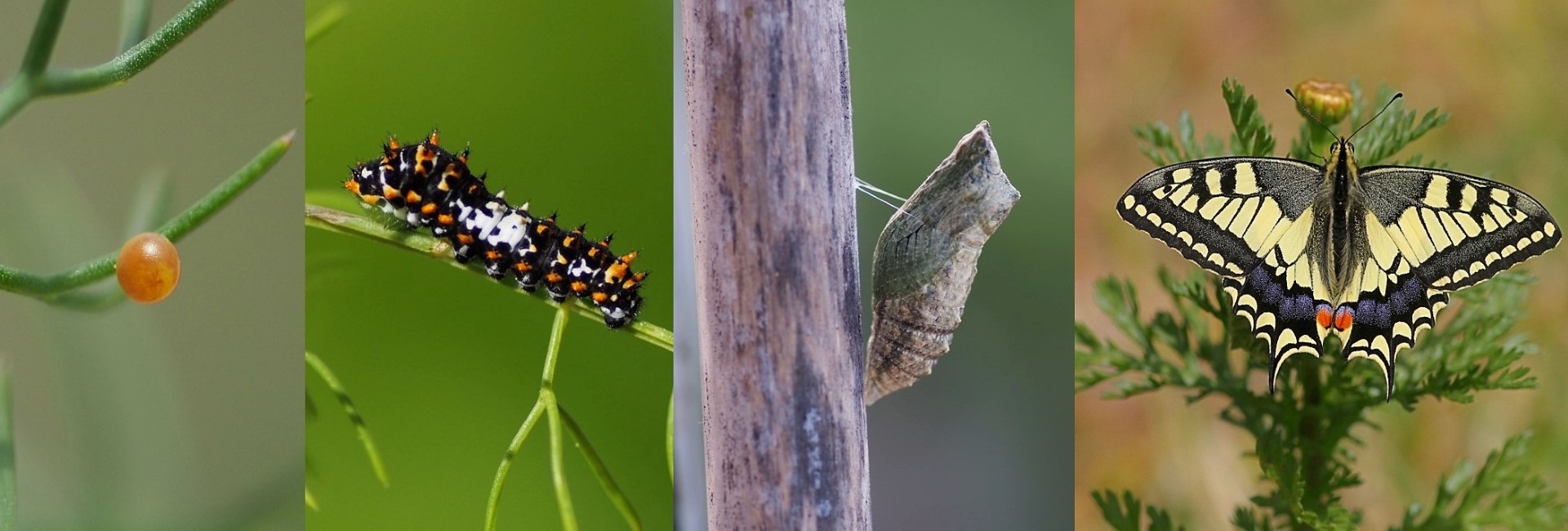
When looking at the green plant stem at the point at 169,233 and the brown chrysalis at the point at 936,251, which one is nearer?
the green plant stem at the point at 169,233

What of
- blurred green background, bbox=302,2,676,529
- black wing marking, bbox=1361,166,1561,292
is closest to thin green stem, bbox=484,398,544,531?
blurred green background, bbox=302,2,676,529

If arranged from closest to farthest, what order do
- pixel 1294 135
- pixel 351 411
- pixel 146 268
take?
pixel 146 268
pixel 351 411
pixel 1294 135

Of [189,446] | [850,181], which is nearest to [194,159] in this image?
[189,446]

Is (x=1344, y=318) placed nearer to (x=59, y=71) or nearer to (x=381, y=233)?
(x=381, y=233)

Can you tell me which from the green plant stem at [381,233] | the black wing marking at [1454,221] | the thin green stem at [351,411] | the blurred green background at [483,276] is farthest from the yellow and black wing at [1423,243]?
the thin green stem at [351,411]

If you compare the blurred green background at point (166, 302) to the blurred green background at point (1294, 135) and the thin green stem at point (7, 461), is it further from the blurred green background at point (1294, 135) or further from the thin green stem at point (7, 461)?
the blurred green background at point (1294, 135)

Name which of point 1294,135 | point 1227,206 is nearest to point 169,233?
point 1227,206

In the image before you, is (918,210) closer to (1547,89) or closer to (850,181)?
(850,181)
